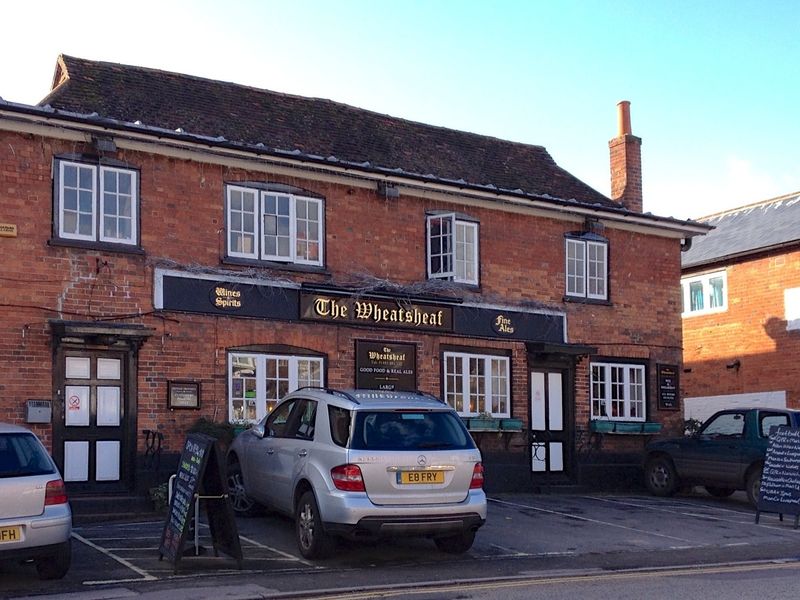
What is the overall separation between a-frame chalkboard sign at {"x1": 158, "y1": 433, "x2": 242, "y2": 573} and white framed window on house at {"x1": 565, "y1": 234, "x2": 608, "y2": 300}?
10792 mm

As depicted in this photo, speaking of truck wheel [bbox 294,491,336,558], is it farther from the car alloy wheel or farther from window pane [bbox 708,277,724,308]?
window pane [bbox 708,277,724,308]

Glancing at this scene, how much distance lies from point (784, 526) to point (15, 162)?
11998mm

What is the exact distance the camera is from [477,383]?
18.4 metres

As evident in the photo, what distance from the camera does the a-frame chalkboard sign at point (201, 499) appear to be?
999 cm

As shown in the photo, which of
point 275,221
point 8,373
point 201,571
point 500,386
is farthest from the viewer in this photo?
point 500,386

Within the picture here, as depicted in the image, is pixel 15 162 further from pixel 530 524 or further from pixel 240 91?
pixel 530 524

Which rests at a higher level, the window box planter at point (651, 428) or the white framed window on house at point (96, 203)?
the white framed window on house at point (96, 203)

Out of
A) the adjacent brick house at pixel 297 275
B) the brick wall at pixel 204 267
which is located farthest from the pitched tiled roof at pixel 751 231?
the brick wall at pixel 204 267

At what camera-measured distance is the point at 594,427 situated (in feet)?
63.9

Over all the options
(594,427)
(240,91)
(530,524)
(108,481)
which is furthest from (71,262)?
(594,427)

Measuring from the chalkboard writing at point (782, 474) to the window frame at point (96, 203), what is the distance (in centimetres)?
961

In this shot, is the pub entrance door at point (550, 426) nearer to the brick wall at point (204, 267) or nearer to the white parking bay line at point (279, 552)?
the brick wall at point (204, 267)

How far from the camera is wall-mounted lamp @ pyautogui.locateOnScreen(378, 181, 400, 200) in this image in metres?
17.4

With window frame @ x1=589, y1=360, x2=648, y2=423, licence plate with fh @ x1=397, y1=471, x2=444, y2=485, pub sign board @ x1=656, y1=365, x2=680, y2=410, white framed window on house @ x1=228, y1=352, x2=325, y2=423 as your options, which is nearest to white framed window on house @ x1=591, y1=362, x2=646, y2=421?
window frame @ x1=589, y1=360, x2=648, y2=423
